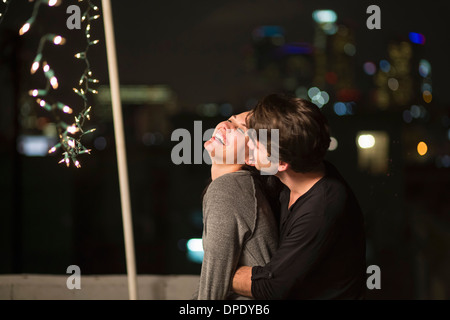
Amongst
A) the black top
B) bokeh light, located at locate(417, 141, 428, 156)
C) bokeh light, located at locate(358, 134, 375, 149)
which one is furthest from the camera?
bokeh light, located at locate(417, 141, 428, 156)

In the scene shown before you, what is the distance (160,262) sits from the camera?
3909 centimetres

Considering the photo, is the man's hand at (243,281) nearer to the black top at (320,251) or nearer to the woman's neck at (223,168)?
the black top at (320,251)

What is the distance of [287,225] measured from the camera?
5.67ft

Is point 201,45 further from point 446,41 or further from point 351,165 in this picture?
point 446,41

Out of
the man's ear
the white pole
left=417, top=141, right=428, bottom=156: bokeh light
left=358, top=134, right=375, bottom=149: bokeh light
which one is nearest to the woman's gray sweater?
the man's ear

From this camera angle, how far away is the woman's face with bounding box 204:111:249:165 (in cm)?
184

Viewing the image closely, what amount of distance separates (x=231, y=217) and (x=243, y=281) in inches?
8.7

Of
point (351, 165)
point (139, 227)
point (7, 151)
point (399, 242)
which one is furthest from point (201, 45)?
point (351, 165)

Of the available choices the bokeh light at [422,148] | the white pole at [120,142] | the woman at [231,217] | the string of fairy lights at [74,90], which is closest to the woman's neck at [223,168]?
the woman at [231,217]

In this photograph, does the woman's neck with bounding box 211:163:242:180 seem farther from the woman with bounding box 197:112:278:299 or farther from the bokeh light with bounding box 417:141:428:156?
the bokeh light with bounding box 417:141:428:156

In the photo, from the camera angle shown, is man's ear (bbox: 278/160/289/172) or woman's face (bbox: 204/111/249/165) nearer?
man's ear (bbox: 278/160/289/172)

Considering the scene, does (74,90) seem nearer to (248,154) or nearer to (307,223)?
(248,154)

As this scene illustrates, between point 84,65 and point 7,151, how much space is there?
32965mm

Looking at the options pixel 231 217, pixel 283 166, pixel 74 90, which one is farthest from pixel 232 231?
pixel 74 90
